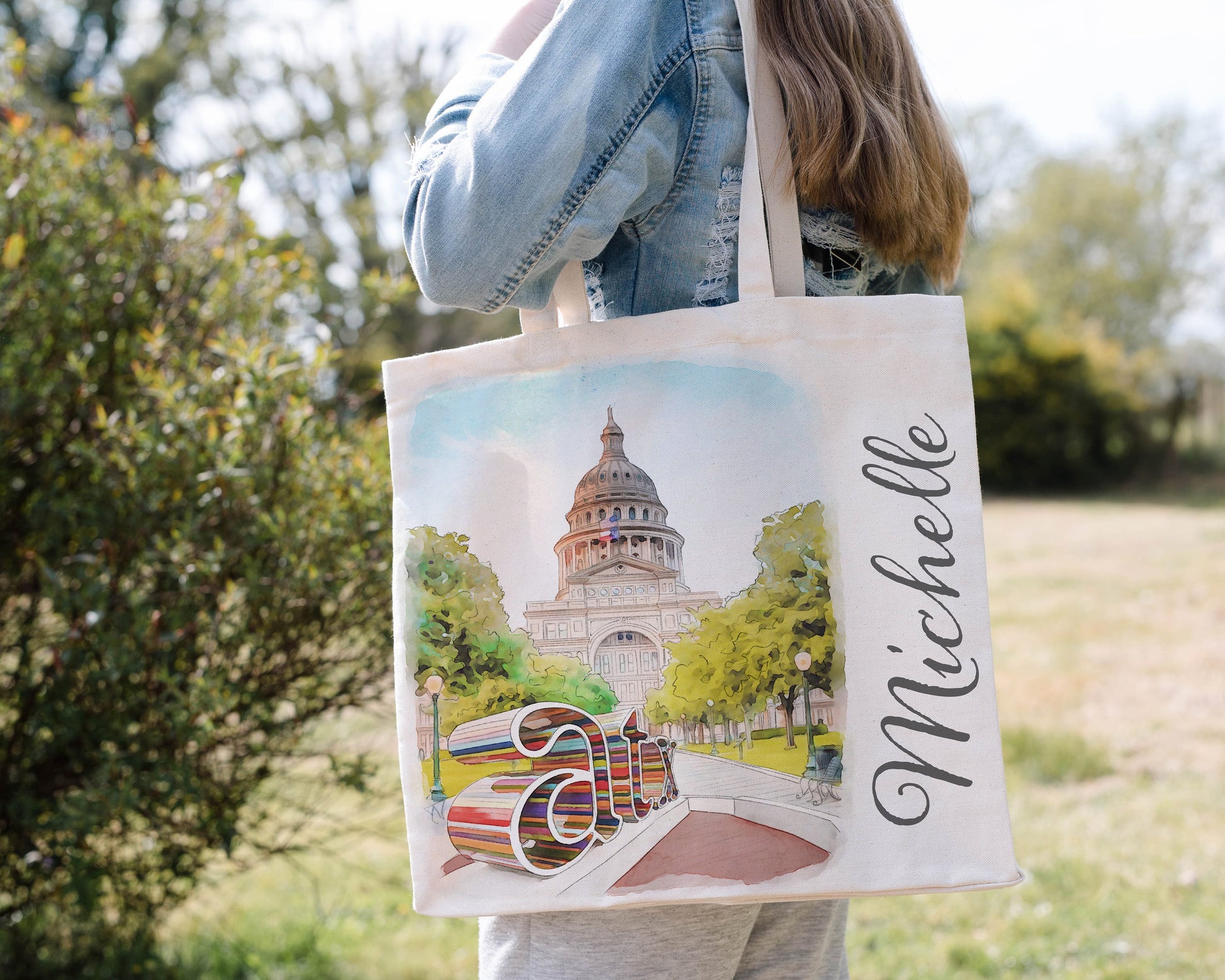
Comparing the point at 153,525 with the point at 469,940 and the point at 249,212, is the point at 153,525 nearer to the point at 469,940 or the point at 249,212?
the point at 249,212

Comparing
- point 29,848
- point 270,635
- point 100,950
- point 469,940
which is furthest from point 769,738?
point 469,940

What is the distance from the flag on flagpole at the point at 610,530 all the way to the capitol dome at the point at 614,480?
23 millimetres

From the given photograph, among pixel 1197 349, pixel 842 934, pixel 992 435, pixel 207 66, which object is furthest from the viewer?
pixel 1197 349

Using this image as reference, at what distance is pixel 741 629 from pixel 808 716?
0.38 feet

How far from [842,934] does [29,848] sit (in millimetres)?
1669

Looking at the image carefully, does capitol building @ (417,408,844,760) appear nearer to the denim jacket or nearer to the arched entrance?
the arched entrance

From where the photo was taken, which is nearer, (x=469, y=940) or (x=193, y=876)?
(x=193, y=876)

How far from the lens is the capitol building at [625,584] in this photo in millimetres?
1062

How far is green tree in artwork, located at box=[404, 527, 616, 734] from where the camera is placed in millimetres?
1070

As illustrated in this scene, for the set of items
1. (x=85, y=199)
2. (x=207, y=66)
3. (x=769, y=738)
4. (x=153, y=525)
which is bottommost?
(x=769, y=738)

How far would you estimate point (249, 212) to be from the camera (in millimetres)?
2299

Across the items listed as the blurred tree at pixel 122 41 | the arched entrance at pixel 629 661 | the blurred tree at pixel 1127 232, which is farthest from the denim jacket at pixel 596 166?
the blurred tree at pixel 1127 232

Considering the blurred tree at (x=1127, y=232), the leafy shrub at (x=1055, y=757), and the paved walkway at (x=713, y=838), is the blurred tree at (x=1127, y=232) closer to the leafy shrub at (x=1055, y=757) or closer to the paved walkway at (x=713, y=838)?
the leafy shrub at (x=1055, y=757)

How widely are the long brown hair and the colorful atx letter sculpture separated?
616 millimetres
